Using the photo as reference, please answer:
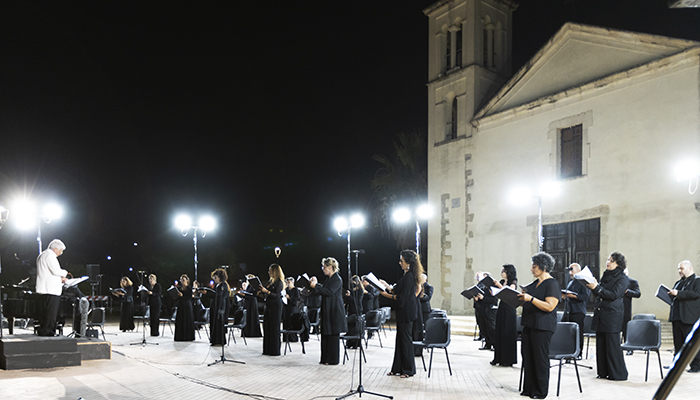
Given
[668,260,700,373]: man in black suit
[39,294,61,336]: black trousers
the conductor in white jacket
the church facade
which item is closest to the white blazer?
the conductor in white jacket

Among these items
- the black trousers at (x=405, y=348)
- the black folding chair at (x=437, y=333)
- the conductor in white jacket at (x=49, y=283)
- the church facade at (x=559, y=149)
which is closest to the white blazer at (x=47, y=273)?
the conductor in white jacket at (x=49, y=283)

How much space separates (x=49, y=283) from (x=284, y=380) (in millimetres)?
4240

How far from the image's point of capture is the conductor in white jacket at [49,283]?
923 cm

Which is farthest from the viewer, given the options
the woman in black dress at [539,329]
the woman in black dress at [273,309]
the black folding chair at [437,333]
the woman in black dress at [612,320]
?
the woman in black dress at [273,309]

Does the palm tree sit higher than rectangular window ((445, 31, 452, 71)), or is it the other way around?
rectangular window ((445, 31, 452, 71))

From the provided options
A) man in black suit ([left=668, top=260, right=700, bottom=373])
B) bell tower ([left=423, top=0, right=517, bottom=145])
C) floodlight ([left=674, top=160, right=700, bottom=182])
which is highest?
bell tower ([left=423, top=0, right=517, bottom=145])

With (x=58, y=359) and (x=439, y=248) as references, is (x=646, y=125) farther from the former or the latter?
(x=58, y=359)

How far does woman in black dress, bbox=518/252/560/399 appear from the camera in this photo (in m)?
6.66

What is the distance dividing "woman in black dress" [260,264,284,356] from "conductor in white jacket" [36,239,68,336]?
3443 millimetres

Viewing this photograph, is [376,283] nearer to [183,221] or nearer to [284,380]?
[284,380]

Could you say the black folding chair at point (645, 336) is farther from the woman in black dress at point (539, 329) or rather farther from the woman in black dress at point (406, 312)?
the woman in black dress at point (406, 312)

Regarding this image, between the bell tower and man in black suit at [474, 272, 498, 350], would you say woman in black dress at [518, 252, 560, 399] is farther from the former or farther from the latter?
the bell tower

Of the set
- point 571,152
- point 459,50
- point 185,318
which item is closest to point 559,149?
point 571,152

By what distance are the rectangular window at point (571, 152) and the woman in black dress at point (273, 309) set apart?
10593 mm
